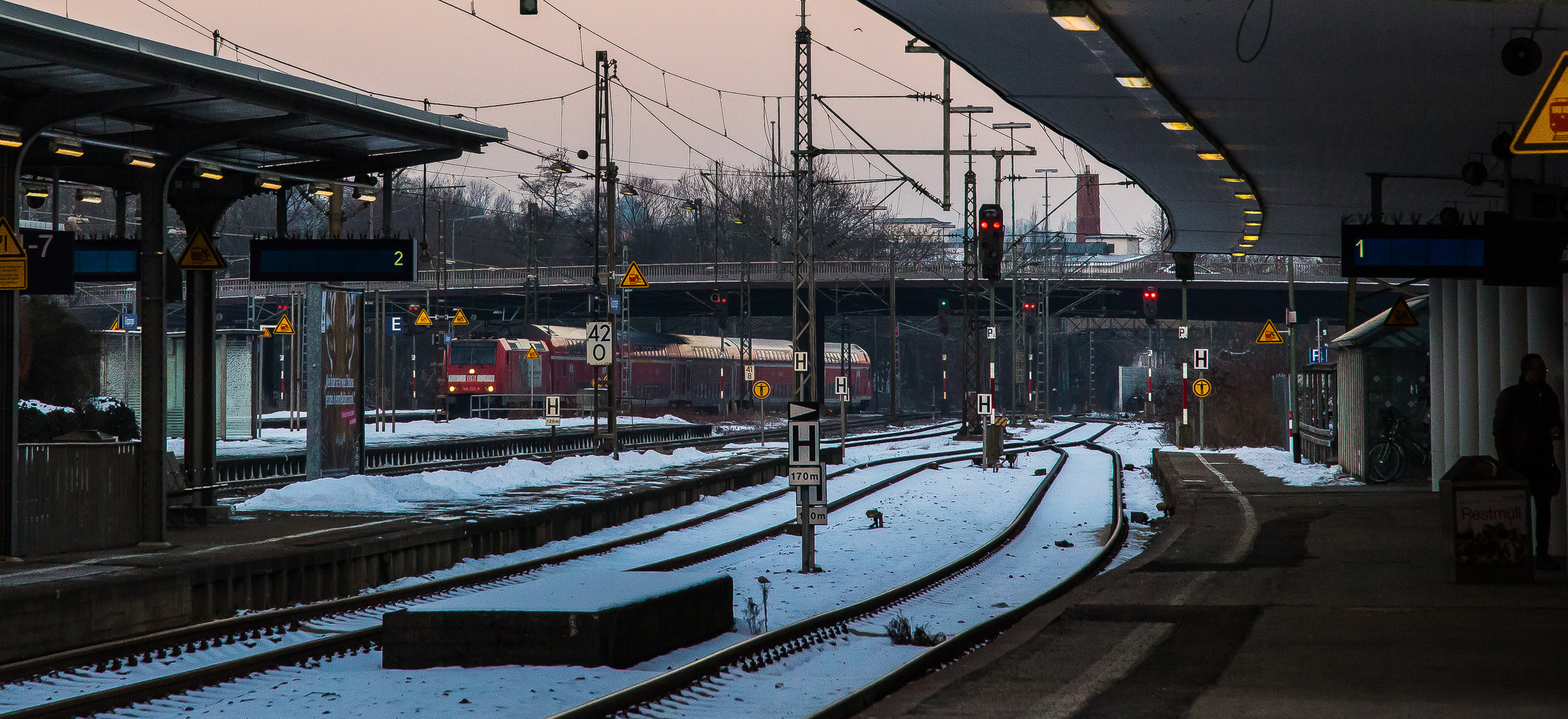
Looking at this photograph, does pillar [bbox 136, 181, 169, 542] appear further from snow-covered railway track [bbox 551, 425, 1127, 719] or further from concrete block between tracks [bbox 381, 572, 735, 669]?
snow-covered railway track [bbox 551, 425, 1127, 719]

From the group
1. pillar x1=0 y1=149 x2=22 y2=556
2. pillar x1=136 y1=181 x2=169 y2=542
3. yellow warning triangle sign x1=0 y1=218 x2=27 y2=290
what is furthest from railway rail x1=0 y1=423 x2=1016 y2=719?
yellow warning triangle sign x1=0 y1=218 x2=27 y2=290

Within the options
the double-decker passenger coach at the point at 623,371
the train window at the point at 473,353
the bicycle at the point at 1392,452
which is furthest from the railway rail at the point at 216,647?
the train window at the point at 473,353

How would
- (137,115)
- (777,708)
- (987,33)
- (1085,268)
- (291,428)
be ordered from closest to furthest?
(777,708) → (987,33) → (137,115) → (291,428) → (1085,268)

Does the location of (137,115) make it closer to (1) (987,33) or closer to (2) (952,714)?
(1) (987,33)

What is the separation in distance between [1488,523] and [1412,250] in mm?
3391

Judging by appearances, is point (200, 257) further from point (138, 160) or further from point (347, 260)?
point (347, 260)

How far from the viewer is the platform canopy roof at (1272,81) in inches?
382

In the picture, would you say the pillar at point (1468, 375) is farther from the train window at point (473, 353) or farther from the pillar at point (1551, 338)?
the train window at point (473, 353)

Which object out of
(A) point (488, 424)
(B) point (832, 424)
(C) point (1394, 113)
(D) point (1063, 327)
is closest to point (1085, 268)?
(D) point (1063, 327)

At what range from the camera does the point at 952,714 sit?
7.52 meters

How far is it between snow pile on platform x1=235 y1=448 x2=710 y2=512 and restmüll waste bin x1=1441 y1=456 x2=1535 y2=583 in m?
12.2

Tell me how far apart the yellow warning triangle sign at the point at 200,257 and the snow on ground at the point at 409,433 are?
34.2 ft

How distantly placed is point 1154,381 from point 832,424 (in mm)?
Result: 30062

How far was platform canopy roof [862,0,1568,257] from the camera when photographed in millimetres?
9703
